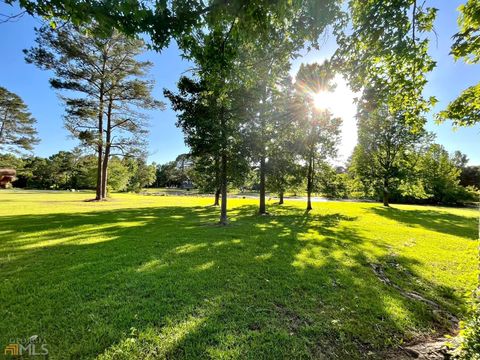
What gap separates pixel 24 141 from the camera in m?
28.9

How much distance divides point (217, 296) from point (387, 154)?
24195 millimetres

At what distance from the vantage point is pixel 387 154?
21922 mm

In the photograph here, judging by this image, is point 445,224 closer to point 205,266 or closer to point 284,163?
point 284,163

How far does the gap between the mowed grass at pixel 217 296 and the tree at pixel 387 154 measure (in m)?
16.0

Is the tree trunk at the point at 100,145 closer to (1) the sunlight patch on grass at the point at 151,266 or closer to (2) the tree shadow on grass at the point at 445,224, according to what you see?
(1) the sunlight patch on grass at the point at 151,266

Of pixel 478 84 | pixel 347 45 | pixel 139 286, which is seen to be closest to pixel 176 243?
pixel 139 286

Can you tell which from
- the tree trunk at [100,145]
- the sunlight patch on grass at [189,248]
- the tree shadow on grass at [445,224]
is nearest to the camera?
the sunlight patch on grass at [189,248]

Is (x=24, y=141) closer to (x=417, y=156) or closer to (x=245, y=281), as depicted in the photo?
(x=245, y=281)

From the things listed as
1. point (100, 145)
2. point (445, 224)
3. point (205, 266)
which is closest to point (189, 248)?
point (205, 266)

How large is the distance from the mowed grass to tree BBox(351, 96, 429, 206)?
16.0 m

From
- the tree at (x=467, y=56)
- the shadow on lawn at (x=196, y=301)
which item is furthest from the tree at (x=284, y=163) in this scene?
the shadow on lawn at (x=196, y=301)

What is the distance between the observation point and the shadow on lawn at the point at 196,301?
8.74ft

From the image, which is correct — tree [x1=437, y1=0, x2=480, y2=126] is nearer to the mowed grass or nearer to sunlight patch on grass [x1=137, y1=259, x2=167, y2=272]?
the mowed grass

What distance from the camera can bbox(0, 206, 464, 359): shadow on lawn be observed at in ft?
8.74
